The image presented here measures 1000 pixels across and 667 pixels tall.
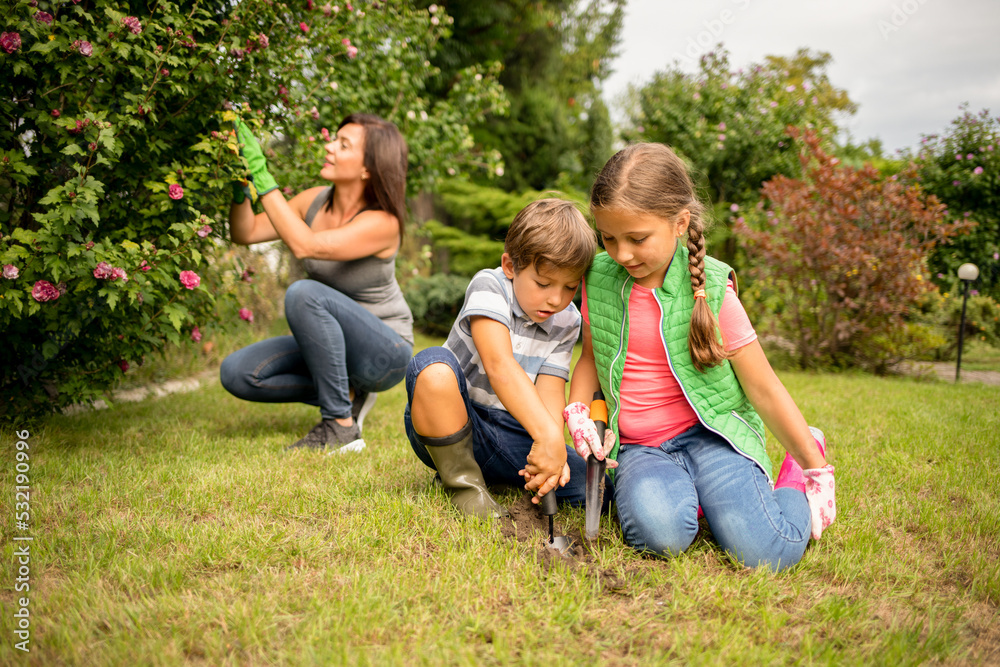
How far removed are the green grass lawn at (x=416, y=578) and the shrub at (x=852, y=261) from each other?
3.53m

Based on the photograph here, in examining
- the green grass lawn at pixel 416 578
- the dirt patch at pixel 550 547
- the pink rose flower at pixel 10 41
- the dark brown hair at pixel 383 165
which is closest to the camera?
the green grass lawn at pixel 416 578

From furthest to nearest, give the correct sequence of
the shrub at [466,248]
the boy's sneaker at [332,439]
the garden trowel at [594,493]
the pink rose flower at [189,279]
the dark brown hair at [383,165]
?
1. the shrub at [466,248]
2. the dark brown hair at [383,165]
3. the boy's sneaker at [332,439]
4. the pink rose flower at [189,279]
5. the garden trowel at [594,493]

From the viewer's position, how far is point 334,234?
2.78 metres

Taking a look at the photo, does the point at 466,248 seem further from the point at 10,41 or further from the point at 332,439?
the point at 10,41

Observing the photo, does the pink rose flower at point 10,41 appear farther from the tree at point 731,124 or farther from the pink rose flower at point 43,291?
the tree at point 731,124

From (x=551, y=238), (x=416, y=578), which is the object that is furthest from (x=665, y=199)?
(x=416, y=578)

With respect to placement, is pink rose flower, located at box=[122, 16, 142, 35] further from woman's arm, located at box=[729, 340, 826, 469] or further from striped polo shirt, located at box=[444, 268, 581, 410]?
woman's arm, located at box=[729, 340, 826, 469]

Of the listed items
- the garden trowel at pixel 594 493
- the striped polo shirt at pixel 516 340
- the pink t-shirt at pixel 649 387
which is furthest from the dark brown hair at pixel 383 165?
the garden trowel at pixel 594 493

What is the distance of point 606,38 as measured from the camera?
37.1 feet

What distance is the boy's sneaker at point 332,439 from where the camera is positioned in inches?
110

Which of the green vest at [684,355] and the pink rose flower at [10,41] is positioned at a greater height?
the pink rose flower at [10,41]

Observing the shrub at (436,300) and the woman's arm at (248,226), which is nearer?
the woman's arm at (248,226)

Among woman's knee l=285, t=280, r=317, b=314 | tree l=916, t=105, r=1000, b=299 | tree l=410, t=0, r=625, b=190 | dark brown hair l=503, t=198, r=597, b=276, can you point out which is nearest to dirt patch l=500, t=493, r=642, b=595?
dark brown hair l=503, t=198, r=597, b=276

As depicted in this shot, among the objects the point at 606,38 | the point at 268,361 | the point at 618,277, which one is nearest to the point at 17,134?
the point at 268,361
